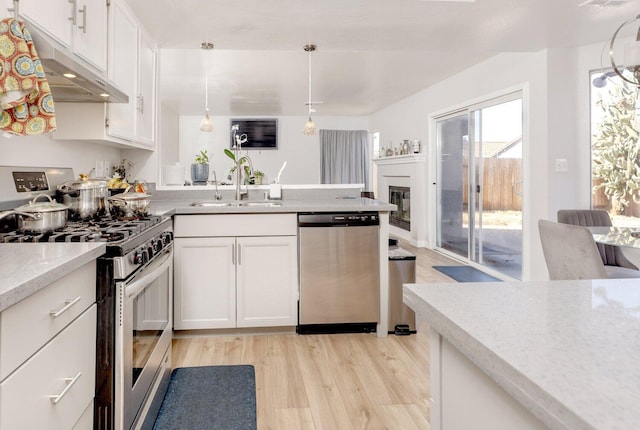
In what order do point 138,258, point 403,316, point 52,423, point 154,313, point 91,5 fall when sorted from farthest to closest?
point 403,316 → point 91,5 → point 154,313 → point 138,258 → point 52,423

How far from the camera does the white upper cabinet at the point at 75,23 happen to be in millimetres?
1549

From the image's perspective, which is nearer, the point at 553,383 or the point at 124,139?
the point at 553,383

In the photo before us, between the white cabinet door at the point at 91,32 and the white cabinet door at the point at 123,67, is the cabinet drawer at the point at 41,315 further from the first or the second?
the white cabinet door at the point at 123,67

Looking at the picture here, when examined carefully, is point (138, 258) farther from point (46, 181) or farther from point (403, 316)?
point (403, 316)

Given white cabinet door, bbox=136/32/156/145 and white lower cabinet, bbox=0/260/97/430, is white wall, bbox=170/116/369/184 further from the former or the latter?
white lower cabinet, bbox=0/260/97/430

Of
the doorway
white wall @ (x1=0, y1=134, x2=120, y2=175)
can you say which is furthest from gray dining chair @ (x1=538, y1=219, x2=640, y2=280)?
white wall @ (x1=0, y1=134, x2=120, y2=175)

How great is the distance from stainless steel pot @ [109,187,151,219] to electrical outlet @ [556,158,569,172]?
11.5 ft

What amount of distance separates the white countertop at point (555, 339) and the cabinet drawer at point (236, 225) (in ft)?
6.56

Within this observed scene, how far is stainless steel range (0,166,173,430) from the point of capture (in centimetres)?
138

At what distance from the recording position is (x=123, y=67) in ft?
8.15

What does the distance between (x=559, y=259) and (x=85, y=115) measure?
110 inches

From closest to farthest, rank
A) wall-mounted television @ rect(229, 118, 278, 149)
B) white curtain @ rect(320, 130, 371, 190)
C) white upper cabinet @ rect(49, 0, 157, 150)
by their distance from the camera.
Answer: white upper cabinet @ rect(49, 0, 157, 150) → wall-mounted television @ rect(229, 118, 278, 149) → white curtain @ rect(320, 130, 371, 190)

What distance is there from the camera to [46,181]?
6.75ft

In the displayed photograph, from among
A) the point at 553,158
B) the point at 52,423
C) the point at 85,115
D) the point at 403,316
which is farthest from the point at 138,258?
the point at 553,158
